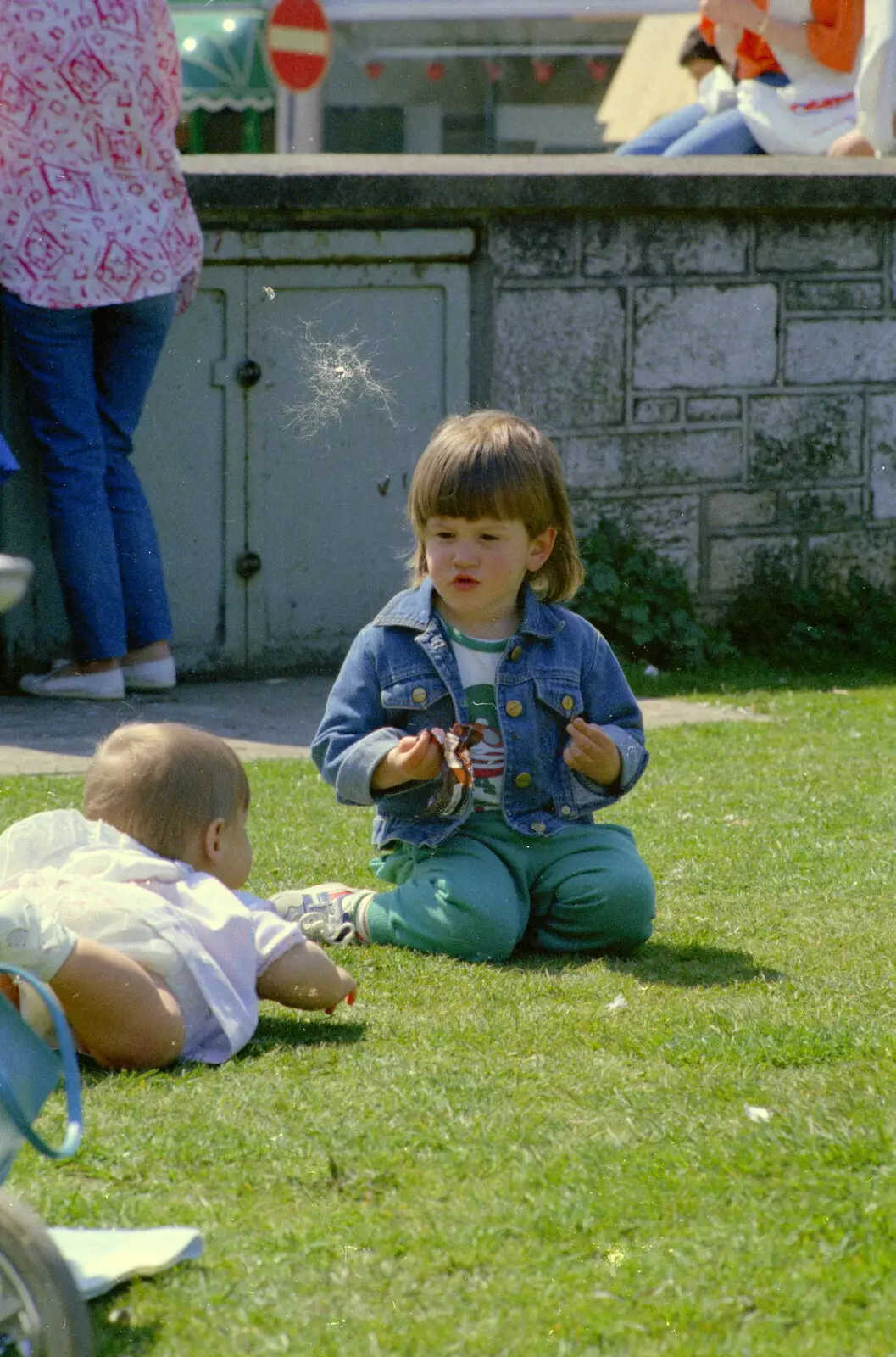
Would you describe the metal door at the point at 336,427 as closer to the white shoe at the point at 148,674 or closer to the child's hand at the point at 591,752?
the white shoe at the point at 148,674

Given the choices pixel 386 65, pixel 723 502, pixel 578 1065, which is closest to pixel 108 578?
pixel 723 502

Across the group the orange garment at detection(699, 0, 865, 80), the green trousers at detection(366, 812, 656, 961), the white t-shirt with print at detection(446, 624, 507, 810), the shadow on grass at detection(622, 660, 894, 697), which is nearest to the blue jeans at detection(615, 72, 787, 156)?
the orange garment at detection(699, 0, 865, 80)

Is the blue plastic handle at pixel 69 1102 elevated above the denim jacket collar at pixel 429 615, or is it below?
below

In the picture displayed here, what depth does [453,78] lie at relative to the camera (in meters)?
15.2

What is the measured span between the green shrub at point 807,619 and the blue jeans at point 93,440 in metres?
2.36

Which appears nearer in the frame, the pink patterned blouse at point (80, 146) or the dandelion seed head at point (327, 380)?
the pink patterned blouse at point (80, 146)

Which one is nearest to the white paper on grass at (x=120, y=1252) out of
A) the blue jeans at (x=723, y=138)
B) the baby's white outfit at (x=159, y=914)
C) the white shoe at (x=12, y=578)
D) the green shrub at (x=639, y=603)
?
the baby's white outfit at (x=159, y=914)

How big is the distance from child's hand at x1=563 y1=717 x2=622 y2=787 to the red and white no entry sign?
23.2 ft

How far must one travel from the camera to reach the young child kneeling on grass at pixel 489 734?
350 centimetres

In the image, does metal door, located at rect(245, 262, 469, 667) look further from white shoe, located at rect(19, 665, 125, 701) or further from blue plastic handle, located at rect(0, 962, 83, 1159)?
blue plastic handle, located at rect(0, 962, 83, 1159)

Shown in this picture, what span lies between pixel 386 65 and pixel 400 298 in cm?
861

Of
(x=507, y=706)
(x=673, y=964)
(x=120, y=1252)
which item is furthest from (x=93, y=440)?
(x=120, y=1252)

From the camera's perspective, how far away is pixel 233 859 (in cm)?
306

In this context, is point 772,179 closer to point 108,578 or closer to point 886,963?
point 108,578
